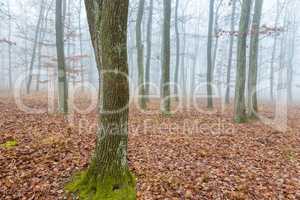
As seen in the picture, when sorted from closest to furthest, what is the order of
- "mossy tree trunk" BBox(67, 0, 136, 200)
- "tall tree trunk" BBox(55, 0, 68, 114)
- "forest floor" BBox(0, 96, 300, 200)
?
"mossy tree trunk" BBox(67, 0, 136, 200) → "forest floor" BBox(0, 96, 300, 200) → "tall tree trunk" BBox(55, 0, 68, 114)

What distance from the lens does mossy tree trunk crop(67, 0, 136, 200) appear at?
13.3 feet

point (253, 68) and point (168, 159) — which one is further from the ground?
point (253, 68)

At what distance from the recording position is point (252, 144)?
8203mm

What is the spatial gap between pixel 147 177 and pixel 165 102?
23.5 feet

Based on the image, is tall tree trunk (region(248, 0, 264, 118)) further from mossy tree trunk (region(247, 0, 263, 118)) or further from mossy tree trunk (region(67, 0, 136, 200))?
mossy tree trunk (region(67, 0, 136, 200))

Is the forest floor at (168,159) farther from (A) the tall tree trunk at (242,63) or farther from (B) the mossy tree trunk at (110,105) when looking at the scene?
(A) the tall tree trunk at (242,63)

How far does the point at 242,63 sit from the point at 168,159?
20.7 ft

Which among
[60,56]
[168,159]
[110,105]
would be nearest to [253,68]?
[168,159]

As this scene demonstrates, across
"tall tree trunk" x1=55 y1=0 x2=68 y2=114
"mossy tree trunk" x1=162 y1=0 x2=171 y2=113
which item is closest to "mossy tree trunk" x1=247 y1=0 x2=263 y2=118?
"mossy tree trunk" x1=162 y1=0 x2=171 y2=113

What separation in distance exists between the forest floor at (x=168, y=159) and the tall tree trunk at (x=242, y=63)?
1.11 metres

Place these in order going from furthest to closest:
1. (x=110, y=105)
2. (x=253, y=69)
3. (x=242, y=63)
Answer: (x=253, y=69)
(x=242, y=63)
(x=110, y=105)

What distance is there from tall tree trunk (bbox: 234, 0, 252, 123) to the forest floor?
1.11m

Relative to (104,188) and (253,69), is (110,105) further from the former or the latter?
(253,69)

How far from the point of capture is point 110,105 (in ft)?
13.6
